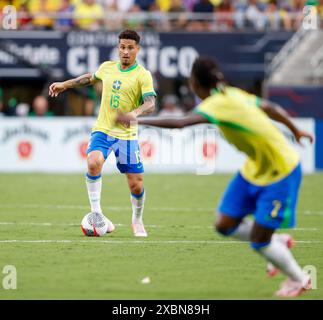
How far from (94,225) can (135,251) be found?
143 centimetres

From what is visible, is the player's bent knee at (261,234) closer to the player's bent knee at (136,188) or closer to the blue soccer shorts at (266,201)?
the blue soccer shorts at (266,201)

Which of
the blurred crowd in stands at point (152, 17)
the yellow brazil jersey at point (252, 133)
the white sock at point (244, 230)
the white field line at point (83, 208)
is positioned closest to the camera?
the yellow brazil jersey at point (252, 133)

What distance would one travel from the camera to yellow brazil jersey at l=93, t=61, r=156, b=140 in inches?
513

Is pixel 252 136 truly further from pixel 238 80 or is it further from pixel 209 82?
pixel 238 80

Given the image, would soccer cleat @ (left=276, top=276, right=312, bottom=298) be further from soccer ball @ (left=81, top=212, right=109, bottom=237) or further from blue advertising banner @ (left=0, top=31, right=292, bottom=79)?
blue advertising banner @ (left=0, top=31, right=292, bottom=79)

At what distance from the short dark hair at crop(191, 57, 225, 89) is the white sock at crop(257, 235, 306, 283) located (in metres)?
1.52

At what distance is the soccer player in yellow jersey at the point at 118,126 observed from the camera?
12967 mm

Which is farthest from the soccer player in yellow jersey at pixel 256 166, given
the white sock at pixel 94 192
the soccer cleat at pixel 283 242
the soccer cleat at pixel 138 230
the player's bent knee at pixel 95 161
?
the soccer cleat at pixel 138 230

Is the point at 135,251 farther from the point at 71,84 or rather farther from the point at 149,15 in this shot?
the point at 149,15

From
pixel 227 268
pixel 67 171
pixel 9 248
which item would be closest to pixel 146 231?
pixel 9 248

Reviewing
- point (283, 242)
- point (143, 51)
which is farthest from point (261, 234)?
point (143, 51)

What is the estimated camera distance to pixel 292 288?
8.95 meters
